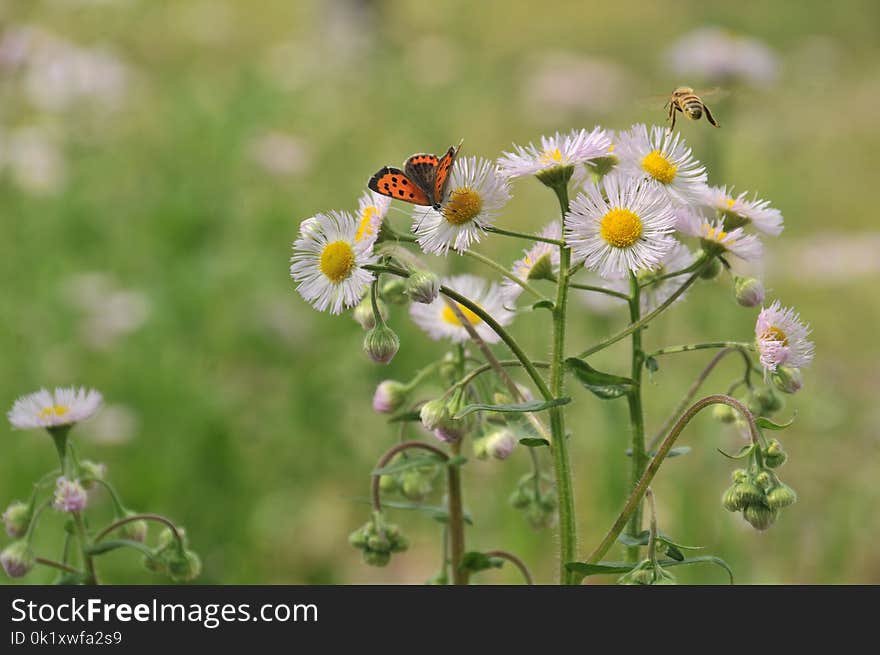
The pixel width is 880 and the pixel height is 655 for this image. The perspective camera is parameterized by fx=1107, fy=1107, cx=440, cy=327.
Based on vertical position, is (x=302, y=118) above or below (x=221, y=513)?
above

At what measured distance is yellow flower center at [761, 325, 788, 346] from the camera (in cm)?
126

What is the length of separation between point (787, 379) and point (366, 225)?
0.53 metres

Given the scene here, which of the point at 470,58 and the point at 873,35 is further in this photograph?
the point at 873,35

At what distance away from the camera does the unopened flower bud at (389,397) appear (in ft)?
4.82

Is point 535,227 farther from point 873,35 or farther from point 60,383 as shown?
point 873,35

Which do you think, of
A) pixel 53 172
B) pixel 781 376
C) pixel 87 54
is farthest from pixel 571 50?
pixel 781 376

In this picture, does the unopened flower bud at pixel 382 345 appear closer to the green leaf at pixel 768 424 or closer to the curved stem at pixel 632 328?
the curved stem at pixel 632 328

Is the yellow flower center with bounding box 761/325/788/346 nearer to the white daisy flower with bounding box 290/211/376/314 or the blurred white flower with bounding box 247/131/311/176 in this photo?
the white daisy flower with bounding box 290/211/376/314

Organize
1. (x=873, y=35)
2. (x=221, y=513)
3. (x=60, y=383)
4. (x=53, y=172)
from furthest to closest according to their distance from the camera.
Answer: (x=873, y=35), (x=53, y=172), (x=60, y=383), (x=221, y=513)

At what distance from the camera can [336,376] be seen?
11.9 ft

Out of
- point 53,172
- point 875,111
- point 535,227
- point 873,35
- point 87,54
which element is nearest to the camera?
point 53,172

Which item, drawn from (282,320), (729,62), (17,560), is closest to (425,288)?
(17,560)

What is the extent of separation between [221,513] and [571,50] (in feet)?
29.3

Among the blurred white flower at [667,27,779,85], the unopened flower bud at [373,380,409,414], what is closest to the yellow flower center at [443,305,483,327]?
the unopened flower bud at [373,380,409,414]
